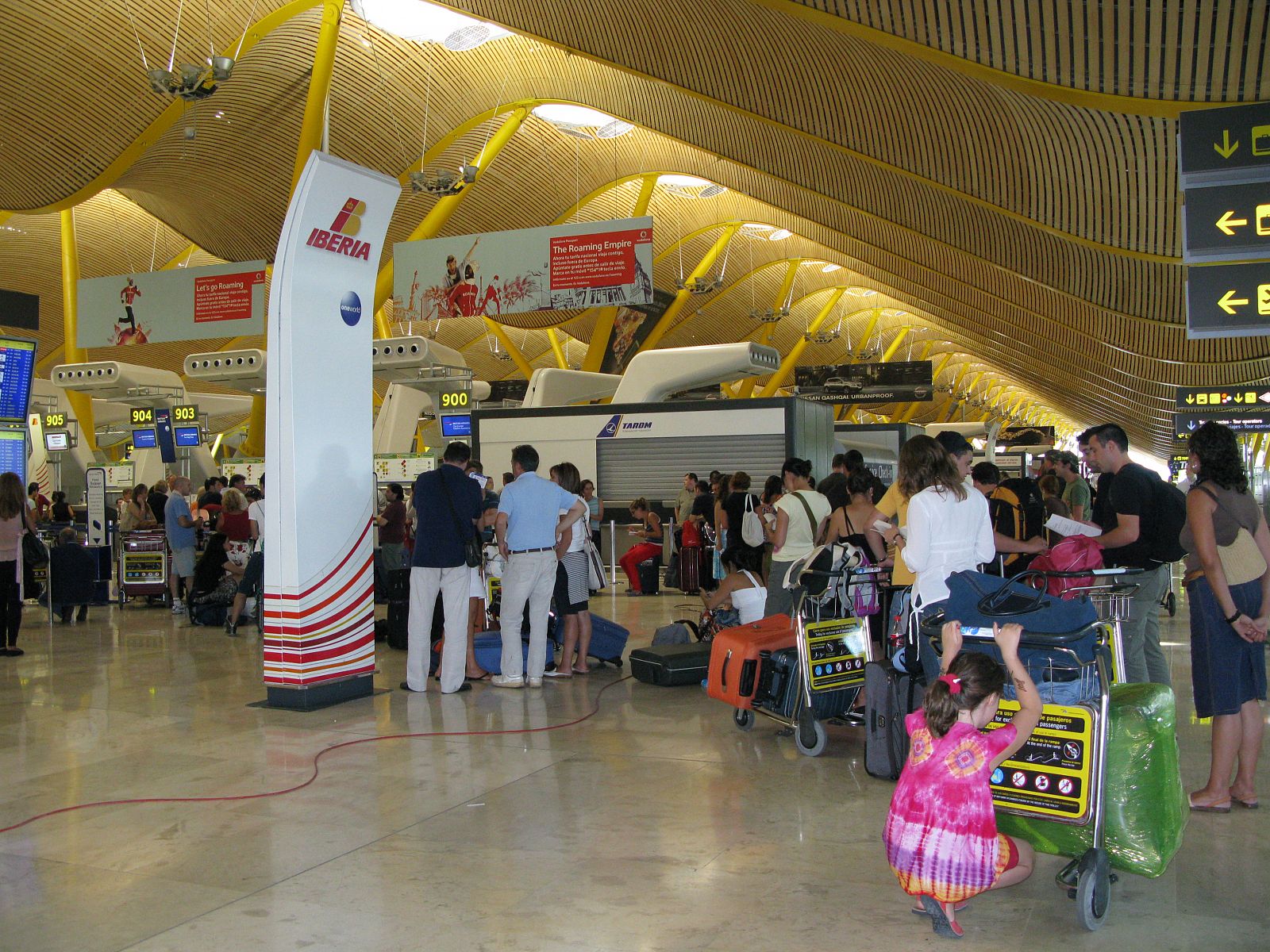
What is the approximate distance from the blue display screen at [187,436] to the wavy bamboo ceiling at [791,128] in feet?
17.6

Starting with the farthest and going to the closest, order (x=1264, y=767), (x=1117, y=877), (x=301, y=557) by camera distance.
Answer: (x=301, y=557)
(x=1264, y=767)
(x=1117, y=877)

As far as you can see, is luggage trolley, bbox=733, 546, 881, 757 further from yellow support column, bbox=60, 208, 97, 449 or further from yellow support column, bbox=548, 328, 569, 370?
yellow support column, bbox=548, 328, 569, 370

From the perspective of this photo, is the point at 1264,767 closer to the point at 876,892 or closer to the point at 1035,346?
the point at 876,892

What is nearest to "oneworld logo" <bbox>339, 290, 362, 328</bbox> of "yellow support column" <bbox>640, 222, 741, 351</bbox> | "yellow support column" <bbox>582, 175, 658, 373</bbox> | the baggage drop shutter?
the baggage drop shutter

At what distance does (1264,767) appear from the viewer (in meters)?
5.16

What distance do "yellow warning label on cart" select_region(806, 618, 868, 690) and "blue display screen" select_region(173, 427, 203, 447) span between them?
22.3 metres

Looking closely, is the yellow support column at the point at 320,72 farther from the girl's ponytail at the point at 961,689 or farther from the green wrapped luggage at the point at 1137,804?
the green wrapped luggage at the point at 1137,804

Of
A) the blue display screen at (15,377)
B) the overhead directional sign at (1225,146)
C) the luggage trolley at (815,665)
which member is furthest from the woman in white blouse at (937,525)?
the blue display screen at (15,377)

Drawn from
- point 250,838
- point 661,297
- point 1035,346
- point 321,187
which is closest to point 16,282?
point 661,297

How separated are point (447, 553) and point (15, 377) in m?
8.38

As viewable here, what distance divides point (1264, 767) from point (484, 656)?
498 centimetres

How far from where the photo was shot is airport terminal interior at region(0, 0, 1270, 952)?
3605 mm

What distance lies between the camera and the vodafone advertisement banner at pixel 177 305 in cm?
1650

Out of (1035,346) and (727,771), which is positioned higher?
(1035,346)
